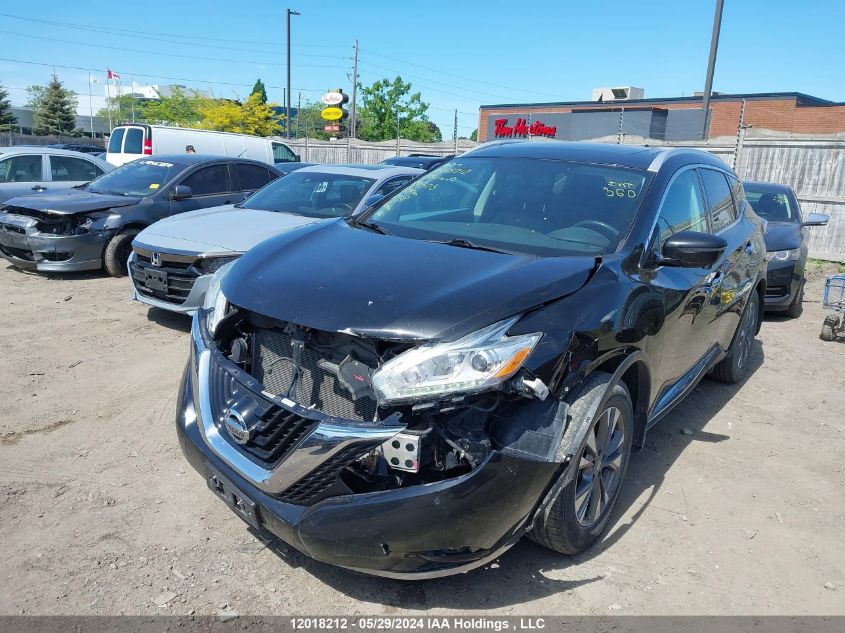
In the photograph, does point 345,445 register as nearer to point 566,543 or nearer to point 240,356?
point 240,356

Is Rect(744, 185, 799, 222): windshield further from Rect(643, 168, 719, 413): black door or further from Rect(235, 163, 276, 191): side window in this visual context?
Rect(235, 163, 276, 191): side window

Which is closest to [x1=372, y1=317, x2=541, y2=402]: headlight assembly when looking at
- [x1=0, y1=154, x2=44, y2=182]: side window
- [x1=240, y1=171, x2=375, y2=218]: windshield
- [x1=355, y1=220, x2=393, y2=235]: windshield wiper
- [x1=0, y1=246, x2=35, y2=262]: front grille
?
[x1=355, y1=220, x2=393, y2=235]: windshield wiper

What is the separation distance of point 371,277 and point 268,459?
0.87m

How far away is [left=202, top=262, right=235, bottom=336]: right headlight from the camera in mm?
3172

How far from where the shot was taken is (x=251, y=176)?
9969mm

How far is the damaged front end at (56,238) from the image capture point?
329 inches

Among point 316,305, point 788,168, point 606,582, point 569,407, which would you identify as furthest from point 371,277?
point 788,168

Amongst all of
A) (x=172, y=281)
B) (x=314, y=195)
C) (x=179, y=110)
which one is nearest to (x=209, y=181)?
(x=314, y=195)

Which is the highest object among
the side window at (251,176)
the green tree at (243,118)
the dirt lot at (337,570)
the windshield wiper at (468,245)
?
the green tree at (243,118)

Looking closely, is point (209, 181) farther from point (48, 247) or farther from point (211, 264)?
point (211, 264)

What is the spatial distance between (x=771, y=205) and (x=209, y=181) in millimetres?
8113

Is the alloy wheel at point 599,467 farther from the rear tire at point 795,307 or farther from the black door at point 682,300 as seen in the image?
the rear tire at point 795,307

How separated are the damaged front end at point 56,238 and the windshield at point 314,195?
224cm

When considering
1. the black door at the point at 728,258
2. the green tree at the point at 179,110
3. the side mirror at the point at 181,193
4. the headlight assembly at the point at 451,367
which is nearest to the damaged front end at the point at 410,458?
the headlight assembly at the point at 451,367
